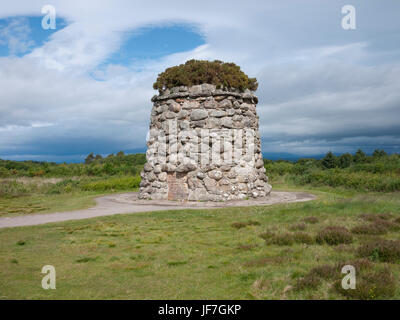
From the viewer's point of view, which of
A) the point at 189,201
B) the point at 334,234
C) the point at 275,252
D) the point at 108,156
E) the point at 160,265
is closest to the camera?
the point at 160,265

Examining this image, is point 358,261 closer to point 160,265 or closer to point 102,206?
point 160,265

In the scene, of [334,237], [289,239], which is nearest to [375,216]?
[334,237]

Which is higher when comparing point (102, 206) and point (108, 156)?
point (108, 156)

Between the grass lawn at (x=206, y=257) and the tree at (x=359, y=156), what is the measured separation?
A: 65.8ft

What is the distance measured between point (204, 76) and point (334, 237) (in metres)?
9.93

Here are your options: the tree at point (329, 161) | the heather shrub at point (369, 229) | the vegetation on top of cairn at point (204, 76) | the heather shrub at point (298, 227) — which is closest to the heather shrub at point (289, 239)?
the heather shrub at point (298, 227)

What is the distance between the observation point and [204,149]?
14.1 metres

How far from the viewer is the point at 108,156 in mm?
46281

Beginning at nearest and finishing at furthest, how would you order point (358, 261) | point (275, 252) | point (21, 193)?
point (358, 261), point (275, 252), point (21, 193)

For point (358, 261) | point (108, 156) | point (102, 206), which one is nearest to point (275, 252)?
point (358, 261)

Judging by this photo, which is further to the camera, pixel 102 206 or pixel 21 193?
pixel 21 193

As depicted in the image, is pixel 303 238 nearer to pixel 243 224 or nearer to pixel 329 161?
pixel 243 224

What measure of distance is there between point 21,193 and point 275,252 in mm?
16484

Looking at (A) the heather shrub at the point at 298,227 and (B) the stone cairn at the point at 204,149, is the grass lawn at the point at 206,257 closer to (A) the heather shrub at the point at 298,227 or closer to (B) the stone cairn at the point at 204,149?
(A) the heather shrub at the point at 298,227
